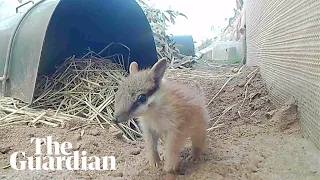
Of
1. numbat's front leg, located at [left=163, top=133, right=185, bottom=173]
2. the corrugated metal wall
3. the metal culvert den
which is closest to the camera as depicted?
numbat's front leg, located at [left=163, top=133, right=185, bottom=173]

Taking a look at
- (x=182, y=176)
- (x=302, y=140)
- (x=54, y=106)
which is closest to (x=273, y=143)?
(x=302, y=140)

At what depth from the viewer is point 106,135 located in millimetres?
2301

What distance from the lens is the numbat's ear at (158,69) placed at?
1750 mm

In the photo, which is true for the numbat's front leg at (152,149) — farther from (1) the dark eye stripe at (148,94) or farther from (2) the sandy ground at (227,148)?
(1) the dark eye stripe at (148,94)

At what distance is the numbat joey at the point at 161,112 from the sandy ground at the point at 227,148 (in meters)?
0.11

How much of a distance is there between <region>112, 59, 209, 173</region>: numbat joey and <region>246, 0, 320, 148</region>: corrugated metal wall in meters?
0.62

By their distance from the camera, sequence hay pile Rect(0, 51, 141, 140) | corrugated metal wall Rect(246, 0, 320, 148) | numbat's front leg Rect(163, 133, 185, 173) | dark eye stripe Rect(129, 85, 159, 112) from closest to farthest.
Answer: dark eye stripe Rect(129, 85, 159, 112) < numbat's front leg Rect(163, 133, 185, 173) < corrugated metal wall Rect(246, 0, 320, 148) < hay pile Rect(0, 51, 141, 140)

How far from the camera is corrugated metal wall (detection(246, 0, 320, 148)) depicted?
1855 mm

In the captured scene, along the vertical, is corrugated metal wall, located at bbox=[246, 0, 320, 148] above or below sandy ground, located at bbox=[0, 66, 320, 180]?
above

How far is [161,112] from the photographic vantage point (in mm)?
1747
